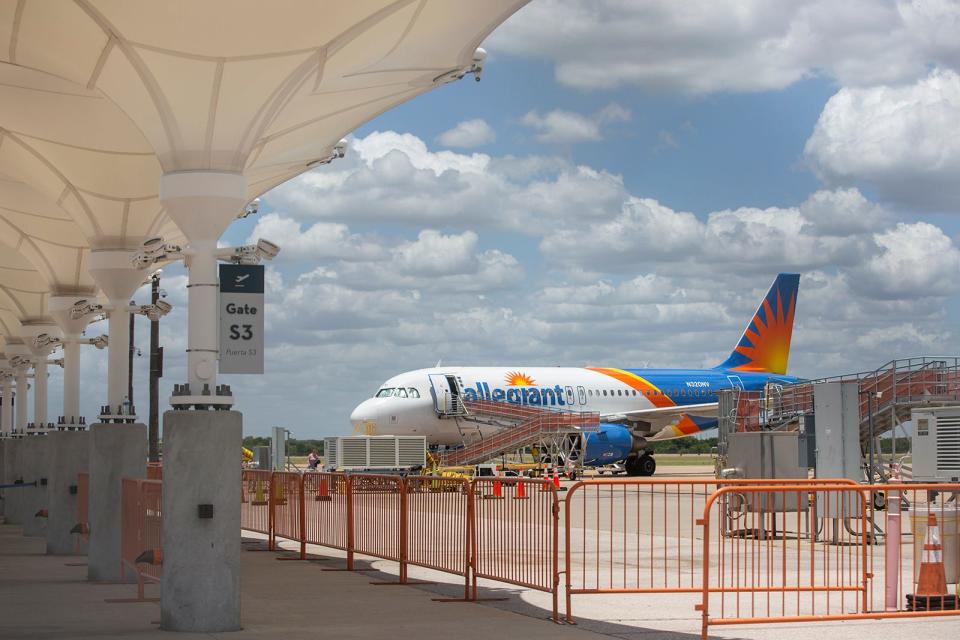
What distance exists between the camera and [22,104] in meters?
14.2

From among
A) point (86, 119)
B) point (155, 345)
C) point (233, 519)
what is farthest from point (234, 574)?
point (155, 345)

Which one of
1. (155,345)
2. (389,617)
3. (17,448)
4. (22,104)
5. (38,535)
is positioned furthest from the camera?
(155,345)

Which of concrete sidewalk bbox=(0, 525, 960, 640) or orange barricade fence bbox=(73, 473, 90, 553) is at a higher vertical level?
orange barricade fence bbox=(73, 473, 90, 553)

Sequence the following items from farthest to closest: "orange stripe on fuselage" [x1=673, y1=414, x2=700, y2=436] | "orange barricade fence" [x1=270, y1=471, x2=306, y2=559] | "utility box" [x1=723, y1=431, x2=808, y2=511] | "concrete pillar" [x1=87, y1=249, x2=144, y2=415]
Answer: "orange stripe on fuselage" [x1=673, y1=414, x2=700, y2=436]
"utility box" [x1=723, y1=431, x2=808, y2=511]
"orange barricade fence" [x1=270, y1=471, x2=306, y2=559]
"concrete pillar" [x1=87, y1=249, x2=144, y2=415]

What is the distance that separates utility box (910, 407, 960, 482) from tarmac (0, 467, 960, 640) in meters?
6.55

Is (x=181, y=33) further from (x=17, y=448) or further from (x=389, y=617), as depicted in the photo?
(x=17, y=448)

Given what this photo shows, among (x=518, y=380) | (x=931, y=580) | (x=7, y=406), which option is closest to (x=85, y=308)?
(x=931, y=580)

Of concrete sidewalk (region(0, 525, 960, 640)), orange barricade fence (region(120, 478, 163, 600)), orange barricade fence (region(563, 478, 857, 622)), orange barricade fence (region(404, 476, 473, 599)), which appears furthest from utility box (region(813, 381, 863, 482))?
orange barricade fence (region(120, 478, 163, 600))

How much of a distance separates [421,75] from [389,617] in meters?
6.29

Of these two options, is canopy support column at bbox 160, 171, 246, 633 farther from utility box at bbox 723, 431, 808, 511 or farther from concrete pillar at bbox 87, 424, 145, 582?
utility box at bbox 723, 431, 808, 511

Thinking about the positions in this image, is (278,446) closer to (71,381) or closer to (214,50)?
(71,381)

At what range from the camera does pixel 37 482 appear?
78.6 feet

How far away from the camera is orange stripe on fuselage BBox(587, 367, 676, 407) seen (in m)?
51.9

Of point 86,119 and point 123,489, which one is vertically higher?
point 86,119
